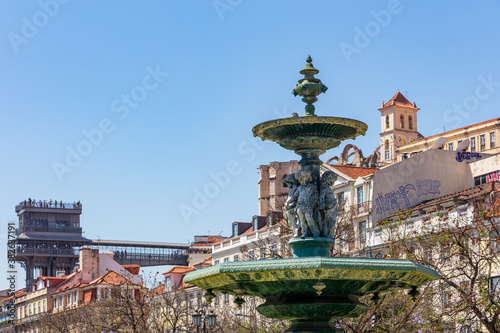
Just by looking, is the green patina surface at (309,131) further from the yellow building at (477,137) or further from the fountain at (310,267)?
the yellow building at (477,137)

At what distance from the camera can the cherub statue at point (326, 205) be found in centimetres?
1645

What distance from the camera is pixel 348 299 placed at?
15.5 metres

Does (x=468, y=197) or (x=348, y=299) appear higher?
(x=468, y=197)

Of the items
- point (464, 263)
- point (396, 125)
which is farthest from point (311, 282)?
point (396, 125)

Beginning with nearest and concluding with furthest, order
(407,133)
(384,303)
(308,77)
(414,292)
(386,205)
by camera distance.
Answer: (414,292) → (308,77) → (384,303) → (386,205) → (407,133)

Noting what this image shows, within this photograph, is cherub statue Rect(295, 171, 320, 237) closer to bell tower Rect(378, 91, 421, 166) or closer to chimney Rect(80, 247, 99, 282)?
chimney Rect(80, 247, 99, 282)

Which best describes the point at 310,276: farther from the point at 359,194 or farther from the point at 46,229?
the point at 46,229

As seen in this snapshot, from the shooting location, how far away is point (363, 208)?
60.2 m

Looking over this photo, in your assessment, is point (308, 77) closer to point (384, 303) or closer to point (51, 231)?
point (384, 303)

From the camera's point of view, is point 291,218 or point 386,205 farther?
point 386,205

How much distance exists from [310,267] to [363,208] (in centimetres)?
4662

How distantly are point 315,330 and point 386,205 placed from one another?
4350cm

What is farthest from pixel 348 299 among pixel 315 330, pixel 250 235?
pixel 250 235

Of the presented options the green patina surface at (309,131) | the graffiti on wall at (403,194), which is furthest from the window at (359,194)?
the green patina surface at (309,131)
